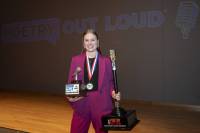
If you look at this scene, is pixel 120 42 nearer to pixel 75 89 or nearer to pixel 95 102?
pixel 95 102

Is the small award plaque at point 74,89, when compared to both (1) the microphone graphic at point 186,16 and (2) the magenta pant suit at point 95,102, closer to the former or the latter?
(2) the magenta pant suit at point 95,102

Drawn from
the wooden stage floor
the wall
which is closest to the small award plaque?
the wooden stage floor

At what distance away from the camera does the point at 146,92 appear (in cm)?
589

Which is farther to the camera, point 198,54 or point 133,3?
point 133,3

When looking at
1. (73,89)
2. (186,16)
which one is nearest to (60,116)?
(186,16)

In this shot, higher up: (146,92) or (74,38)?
(74,38)

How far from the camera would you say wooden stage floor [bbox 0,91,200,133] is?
3.98 metres

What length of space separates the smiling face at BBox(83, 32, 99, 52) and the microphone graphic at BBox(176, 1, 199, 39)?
3604 mm

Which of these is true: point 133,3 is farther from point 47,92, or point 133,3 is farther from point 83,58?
point 83,58

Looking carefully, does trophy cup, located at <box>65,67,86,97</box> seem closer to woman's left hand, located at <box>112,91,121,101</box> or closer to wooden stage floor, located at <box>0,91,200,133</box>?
woman's left hand, located at <box>112,91,121,101</box>

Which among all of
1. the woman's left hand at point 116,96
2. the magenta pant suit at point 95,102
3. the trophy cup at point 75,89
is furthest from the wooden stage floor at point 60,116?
the trophy cup at point 75,89

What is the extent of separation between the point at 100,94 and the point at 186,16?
3787 millimetres

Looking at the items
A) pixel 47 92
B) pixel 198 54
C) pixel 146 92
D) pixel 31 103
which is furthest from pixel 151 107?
pixel 47 92

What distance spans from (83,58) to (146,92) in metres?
3.89
